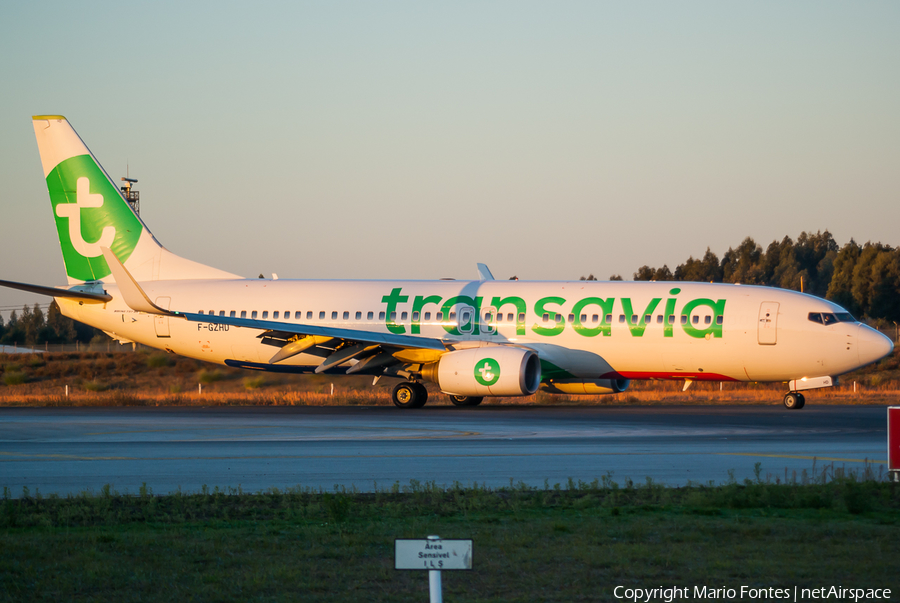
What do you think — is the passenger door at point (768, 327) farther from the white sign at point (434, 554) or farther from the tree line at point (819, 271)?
the tree line at point (819, 271)

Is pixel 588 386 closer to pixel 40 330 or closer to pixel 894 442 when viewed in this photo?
pixel 894 442

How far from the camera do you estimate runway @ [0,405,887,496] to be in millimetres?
13523

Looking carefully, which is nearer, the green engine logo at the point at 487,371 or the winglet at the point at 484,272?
the green engine logo at the point at 487,371

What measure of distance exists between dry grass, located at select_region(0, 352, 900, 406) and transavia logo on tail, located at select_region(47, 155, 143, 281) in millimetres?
4694

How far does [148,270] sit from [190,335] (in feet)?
11.1

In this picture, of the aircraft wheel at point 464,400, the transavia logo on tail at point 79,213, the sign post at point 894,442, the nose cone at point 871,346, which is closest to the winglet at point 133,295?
the transavia logo on tail at point 79,213

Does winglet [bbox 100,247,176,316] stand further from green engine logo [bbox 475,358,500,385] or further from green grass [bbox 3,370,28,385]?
green grass [bbox 3,370,28,385]

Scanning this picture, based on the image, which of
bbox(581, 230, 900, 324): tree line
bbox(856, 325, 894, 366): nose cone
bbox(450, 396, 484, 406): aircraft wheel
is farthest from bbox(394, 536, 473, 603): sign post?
bbox(581, 230, 900, 324): tree line

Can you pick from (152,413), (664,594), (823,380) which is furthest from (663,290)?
(664,594)

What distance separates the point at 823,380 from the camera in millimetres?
26547

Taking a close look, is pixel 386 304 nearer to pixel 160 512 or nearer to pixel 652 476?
pixel 652 476

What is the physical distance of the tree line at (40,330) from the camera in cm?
9706

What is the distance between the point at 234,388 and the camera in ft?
141

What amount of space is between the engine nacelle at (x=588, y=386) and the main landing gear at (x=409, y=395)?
3659mm
